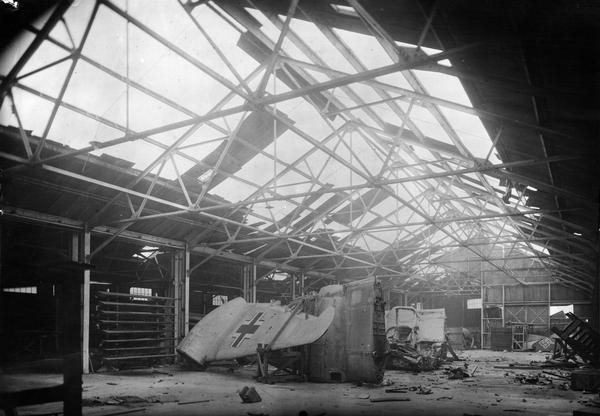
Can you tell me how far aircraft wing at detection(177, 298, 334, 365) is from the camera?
37.8 feet

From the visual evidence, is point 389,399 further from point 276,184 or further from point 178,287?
point 178,287

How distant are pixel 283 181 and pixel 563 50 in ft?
35.3

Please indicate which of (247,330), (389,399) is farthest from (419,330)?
(389,399)

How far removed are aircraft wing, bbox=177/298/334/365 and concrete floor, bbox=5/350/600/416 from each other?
827mm

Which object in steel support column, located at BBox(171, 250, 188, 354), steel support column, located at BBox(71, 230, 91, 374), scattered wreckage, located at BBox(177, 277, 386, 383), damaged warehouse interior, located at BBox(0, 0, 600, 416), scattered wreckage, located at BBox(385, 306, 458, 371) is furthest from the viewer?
scattered wreckage, located at BBox(385, 306, 458, 371)

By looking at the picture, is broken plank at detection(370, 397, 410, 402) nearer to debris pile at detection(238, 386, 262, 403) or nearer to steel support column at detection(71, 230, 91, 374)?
debris pile at detection(238, 386, 262, 403)

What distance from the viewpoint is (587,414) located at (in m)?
6.53

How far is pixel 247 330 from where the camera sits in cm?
1322

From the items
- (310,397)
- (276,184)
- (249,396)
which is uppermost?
(276,184)

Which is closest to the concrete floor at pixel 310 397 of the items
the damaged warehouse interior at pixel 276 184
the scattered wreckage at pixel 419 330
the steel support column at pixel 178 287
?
the damaged warehouse interior at pixel 276 184

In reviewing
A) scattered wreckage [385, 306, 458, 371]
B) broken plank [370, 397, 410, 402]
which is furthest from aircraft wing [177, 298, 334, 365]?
scattered wreckage [385, 306, 458, 371]

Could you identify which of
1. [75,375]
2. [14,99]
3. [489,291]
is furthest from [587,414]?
[489,291]

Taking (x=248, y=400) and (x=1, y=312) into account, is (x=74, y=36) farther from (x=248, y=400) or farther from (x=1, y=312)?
(x=1, y=312)

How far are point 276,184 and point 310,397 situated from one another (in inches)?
268
